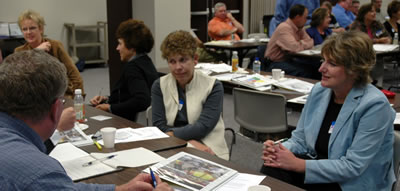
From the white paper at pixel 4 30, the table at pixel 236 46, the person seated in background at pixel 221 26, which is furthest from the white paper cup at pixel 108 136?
the white paper at pixel 4 30

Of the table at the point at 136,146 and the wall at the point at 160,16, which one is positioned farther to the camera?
the wall at the point at 160,16

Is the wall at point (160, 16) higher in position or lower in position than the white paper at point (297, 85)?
higher

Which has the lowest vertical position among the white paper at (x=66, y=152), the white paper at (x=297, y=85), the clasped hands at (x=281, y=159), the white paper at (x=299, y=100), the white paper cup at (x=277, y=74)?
the clasped hands at (x=281, y=159)

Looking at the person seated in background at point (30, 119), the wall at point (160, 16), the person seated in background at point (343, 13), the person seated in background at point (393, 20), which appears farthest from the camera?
the person seated in background at point (343, 13)

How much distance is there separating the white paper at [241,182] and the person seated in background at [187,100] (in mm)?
886

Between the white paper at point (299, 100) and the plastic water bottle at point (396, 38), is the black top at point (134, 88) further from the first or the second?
the plastic water bottle at point (396, 38)

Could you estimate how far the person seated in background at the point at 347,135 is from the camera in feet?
6.82

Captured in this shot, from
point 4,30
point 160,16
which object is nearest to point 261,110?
point 160,16

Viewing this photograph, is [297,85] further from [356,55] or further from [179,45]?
[356,55]

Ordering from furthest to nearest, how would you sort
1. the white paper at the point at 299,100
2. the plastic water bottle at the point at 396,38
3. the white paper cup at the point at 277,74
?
the plastic water bottle at the point at 396,38, the white paper cup at the point at 277,74, the white paper at the point at 299,100

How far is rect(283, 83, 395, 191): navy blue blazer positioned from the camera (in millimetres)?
2074

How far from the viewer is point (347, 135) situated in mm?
2135

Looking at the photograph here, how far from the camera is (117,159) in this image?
204 centimetres

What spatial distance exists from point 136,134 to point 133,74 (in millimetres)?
1038
